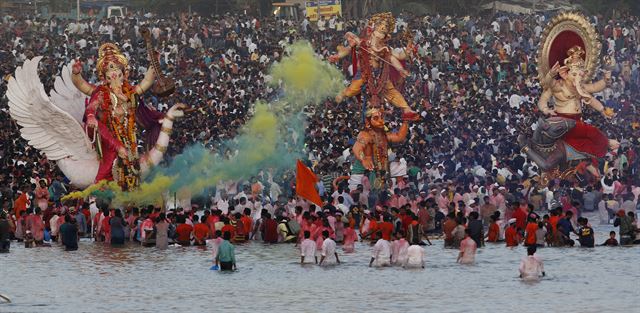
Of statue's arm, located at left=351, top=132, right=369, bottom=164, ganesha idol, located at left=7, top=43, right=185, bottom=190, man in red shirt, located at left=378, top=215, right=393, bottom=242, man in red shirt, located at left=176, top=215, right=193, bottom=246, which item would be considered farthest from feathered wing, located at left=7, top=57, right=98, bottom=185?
man in red shirt, located at left=378, top=215, right=393, bottom=242

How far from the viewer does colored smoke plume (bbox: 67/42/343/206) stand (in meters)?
48.4

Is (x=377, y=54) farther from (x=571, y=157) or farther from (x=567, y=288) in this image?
(x=567, y=288)

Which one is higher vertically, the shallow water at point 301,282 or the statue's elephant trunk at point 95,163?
the statue's elephant trunk at point 95,163

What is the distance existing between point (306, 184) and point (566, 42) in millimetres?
9732

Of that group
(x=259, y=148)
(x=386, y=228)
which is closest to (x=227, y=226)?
(x=386, y=228)

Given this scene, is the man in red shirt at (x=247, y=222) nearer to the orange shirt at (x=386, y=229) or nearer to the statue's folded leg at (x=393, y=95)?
the orange shirt at (x=386, y=229)

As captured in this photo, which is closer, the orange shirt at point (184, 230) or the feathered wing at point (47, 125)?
Result: the orange shirt at point (184, 230)

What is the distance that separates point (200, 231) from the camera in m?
44.4

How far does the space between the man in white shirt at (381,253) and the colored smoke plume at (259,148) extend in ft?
29.1

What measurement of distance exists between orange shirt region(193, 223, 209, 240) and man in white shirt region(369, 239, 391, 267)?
5.02m

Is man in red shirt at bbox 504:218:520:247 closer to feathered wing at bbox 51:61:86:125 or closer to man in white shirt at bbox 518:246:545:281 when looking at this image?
man in white shirt at bbox 518:246:545:281

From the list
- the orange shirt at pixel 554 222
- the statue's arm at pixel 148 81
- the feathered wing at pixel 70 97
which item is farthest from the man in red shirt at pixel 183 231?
the orange shirt at pixel 554 222

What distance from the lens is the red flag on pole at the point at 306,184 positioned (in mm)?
44688

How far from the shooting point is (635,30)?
6825 centimetres
